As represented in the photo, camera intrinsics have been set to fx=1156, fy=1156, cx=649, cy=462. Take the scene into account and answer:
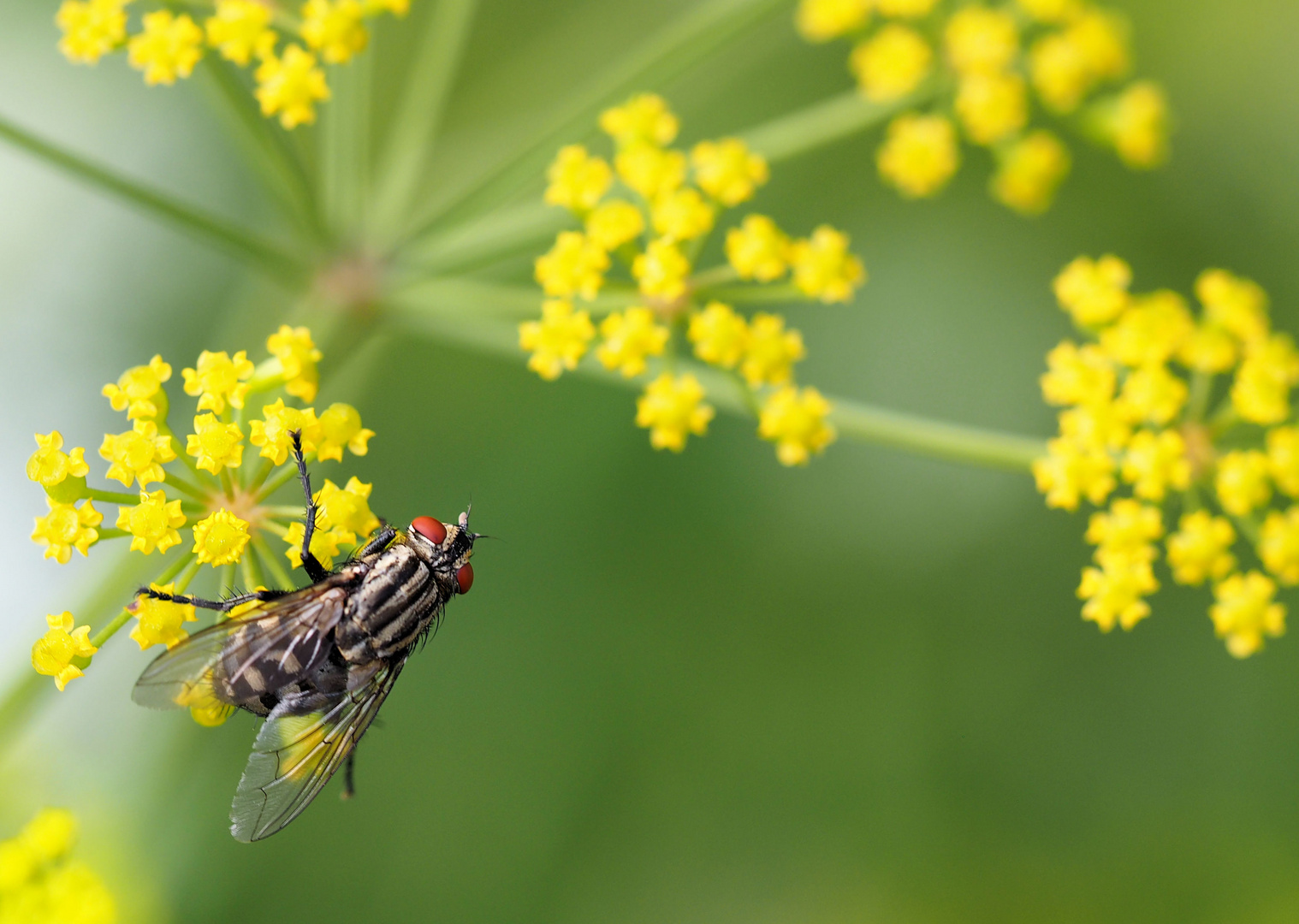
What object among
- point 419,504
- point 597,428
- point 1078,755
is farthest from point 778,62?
point 1078,755

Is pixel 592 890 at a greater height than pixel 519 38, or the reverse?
pixel 519 38

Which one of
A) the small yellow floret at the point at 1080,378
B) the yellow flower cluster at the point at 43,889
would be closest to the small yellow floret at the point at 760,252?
the small yellow floret at the point at 1080,378

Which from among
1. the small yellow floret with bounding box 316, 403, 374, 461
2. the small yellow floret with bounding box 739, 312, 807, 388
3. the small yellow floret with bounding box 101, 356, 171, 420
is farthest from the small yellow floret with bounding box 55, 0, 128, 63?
the small yellow floret with bounding box 739, 312, 807, 388

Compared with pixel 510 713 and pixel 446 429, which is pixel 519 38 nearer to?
pixel 446 429

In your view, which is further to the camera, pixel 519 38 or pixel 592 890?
pixel 519 38

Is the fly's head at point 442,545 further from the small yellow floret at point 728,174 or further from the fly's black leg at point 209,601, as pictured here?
the small yellow floret at point 728,174

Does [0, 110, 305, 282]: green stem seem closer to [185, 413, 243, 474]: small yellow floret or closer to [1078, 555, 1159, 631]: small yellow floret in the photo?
[185, 413, 243, 474]: small yellow floret
